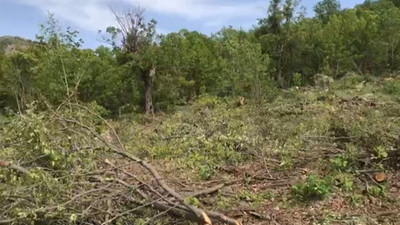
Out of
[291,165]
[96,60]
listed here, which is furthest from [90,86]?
[291,165]

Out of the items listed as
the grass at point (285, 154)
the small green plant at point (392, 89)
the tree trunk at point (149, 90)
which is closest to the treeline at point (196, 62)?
the tree trunk at point (149, 90)

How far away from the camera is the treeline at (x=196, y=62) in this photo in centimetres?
2139

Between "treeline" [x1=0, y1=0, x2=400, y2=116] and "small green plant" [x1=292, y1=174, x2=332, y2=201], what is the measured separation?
1311cm

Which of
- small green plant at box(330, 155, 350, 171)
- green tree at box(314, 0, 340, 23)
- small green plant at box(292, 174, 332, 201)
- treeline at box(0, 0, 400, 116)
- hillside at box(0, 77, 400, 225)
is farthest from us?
green tree at box(314, 0, 340, 23)

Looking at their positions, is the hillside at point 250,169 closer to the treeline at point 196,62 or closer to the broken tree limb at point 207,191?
the broken tree limb at point 207,191

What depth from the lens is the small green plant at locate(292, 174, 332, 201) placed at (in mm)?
5410

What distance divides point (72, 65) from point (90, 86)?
7876mm

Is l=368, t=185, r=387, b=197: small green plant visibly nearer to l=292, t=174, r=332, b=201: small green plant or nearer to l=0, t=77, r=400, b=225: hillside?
l=0, t=77, r=400, b=225: hillside

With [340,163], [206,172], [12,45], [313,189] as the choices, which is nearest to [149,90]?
[206,172]

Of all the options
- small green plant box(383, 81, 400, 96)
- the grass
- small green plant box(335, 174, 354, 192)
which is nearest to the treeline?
small green plant box(383, 81, 400, 96)

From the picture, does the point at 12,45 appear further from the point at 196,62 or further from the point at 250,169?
the point at 250,169

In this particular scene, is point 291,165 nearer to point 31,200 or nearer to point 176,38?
point 31,200

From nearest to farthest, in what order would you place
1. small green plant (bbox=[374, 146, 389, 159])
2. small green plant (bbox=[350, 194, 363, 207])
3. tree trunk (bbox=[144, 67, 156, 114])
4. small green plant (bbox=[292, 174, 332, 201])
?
small green plant (bbox=[350, 194, 363, 207]), small green plant (bbox=[292, 174, 332, 201]), small green plant (bbox=[374, 146, 389, 159]), tree trunk (bbox=[144, 67, 156, 114])

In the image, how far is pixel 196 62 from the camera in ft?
103
